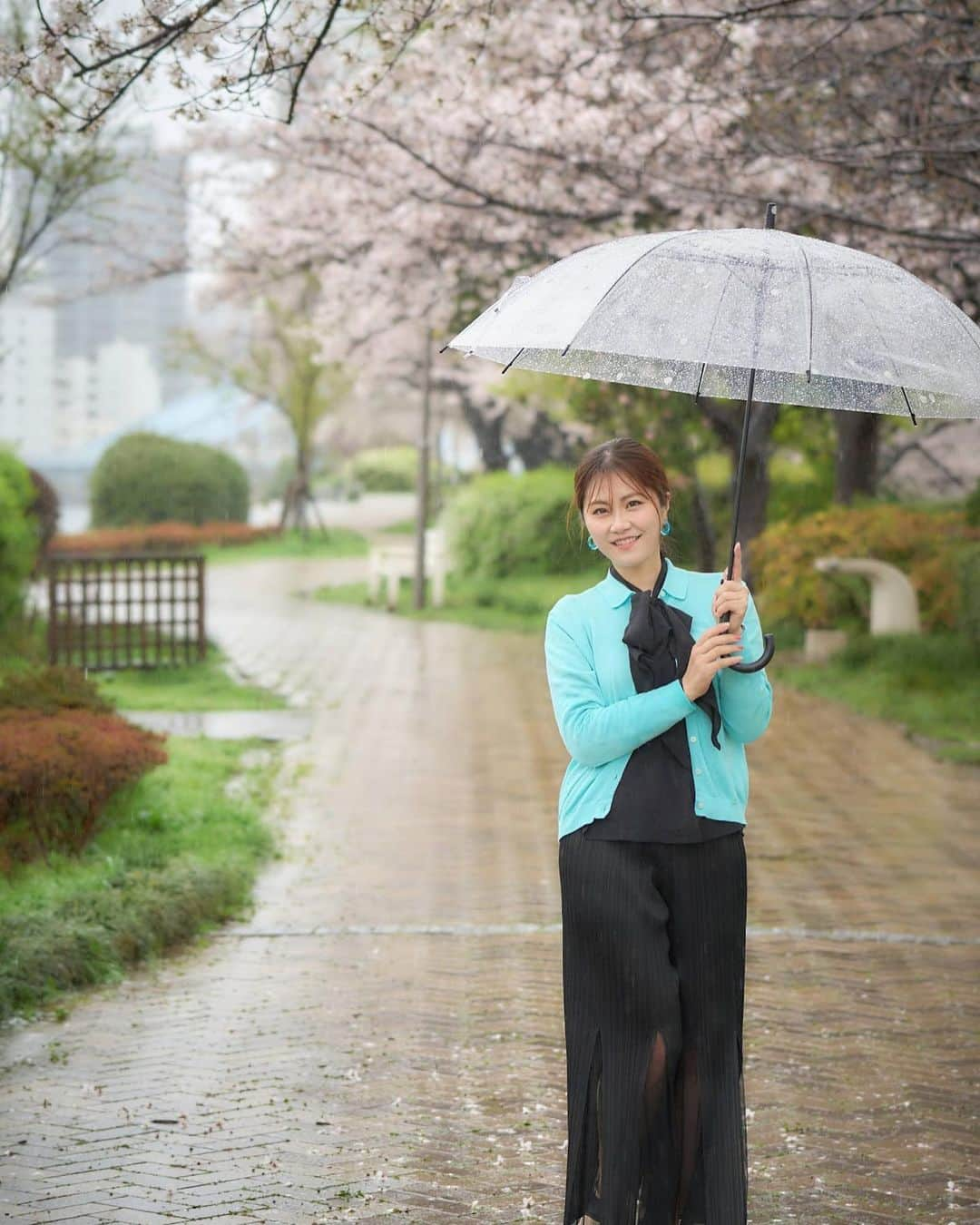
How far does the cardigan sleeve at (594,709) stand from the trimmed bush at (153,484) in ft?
110

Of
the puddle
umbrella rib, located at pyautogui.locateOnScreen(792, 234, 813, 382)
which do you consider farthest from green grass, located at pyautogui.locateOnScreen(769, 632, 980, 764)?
umbrella rib, located at pyautogui.locateOnScreen(792, 234, 813, 382)

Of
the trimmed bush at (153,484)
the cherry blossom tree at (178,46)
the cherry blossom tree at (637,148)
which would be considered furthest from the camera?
the trimmed bush at (153,484)

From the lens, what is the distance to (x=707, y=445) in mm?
19688

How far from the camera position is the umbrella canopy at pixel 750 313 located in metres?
3.38

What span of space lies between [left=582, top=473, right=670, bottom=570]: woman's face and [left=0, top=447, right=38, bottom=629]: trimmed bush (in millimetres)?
10748

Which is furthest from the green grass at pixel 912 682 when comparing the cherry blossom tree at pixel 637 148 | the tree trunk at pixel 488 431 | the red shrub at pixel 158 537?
the tree trunk at pixel 488 431

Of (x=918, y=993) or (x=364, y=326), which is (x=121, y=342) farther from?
(x=918, y=993)

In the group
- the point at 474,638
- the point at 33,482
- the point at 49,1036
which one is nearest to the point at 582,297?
the point at 49,1036

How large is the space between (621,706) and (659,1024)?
24.7 inches

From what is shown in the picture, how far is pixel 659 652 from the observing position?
10.7 feet

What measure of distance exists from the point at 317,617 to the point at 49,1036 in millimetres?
15990

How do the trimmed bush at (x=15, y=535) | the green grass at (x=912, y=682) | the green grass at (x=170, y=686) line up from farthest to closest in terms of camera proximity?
the trimmed bush at (x=15, y=535), the green grass at (x=170, y=686), the green grass at (x=912, y=682)

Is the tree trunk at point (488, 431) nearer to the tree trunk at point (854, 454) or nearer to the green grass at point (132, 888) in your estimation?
the tree trunk at point (854, 454)

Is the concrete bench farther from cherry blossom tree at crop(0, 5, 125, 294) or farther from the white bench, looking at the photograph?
the white bench
